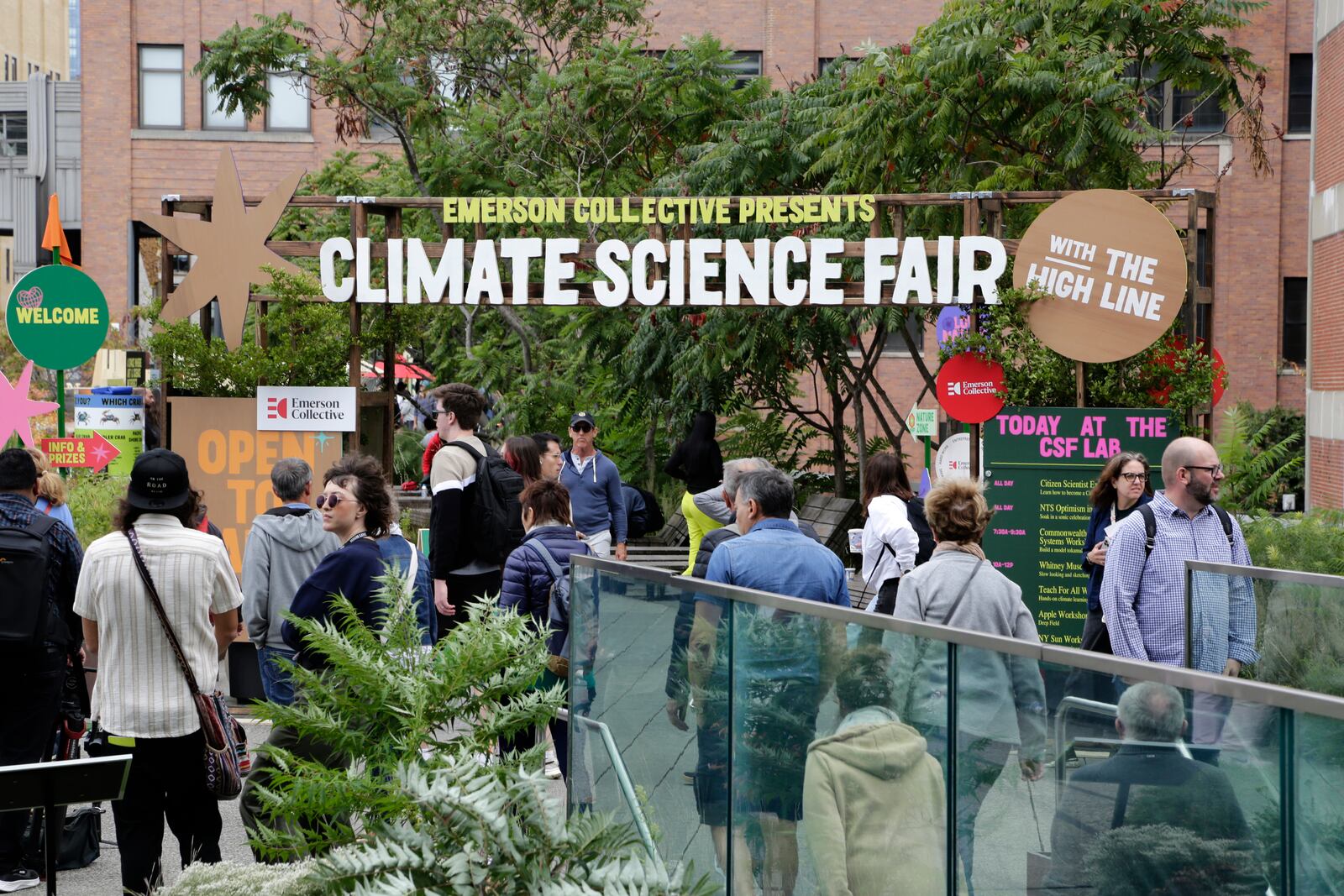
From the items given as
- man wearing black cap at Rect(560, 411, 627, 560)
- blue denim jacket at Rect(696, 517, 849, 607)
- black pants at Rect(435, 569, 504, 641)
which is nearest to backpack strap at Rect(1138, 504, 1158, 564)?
blue denim jacket at Rect(696, 517, 849, 607)

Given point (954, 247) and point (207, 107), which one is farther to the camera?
point (207, 107)

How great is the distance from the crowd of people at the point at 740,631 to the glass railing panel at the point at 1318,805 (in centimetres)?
15

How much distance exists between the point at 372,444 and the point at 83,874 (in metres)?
7.17

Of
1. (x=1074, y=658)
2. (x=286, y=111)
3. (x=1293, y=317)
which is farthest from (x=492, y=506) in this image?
(x=1293, y=317)

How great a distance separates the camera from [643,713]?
16.9 feet

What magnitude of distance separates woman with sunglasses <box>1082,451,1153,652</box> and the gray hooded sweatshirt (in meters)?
4.23

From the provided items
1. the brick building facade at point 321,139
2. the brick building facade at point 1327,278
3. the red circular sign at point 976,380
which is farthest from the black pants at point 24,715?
the brick building facade at point 321,139

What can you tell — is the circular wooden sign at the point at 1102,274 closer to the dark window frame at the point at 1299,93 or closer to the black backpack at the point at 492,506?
the black backpack at the point at 492,506

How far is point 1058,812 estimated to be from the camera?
A: 3363 mm

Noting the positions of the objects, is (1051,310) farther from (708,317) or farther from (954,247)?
(708,317)

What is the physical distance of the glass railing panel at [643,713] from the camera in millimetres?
4766

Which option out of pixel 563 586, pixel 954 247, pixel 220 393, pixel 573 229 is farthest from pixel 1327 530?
pixel 573 229

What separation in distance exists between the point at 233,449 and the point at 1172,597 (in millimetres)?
8158

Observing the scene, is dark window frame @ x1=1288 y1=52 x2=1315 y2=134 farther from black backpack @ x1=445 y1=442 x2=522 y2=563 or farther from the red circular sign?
black backpack @ x1=445 y1=442 x2=522 y2=563
